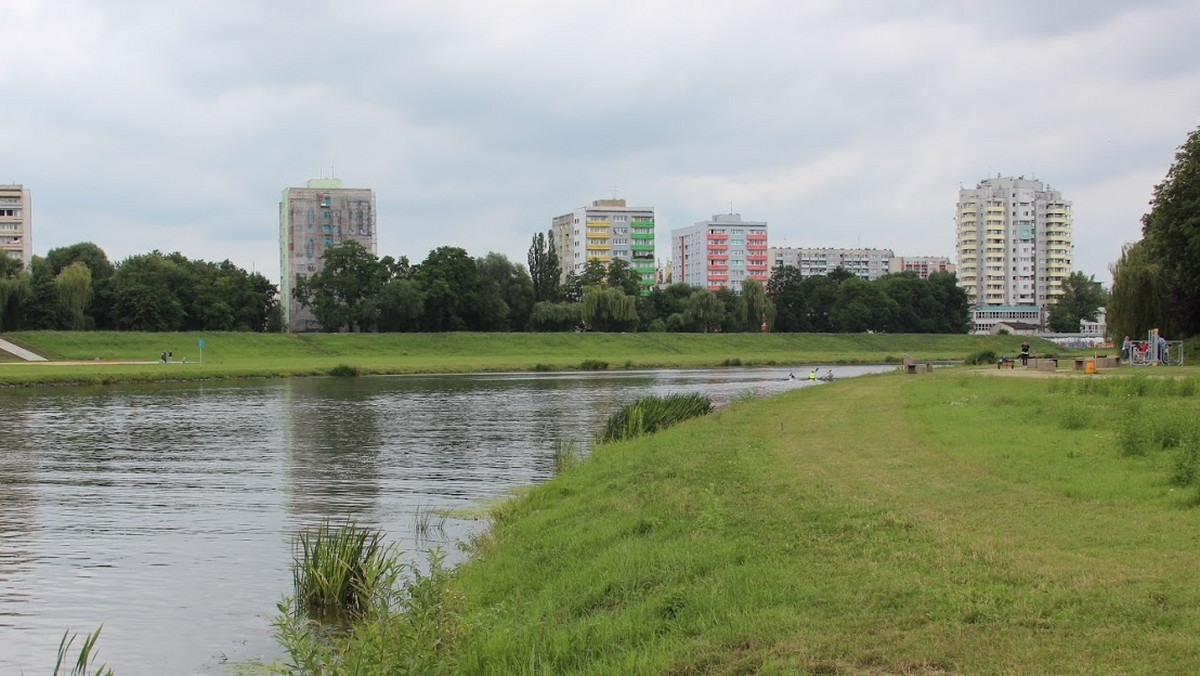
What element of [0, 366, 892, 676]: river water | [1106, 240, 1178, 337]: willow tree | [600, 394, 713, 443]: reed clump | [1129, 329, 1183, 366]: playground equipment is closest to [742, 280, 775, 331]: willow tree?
[1106, 240, 1178, 337]: willow tree

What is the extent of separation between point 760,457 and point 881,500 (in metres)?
5.85

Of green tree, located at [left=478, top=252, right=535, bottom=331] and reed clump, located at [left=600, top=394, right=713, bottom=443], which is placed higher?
green tree, located at [left=478, top=252, right=535, bottom=331]

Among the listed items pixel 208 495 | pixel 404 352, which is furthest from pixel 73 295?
pixel 208 495

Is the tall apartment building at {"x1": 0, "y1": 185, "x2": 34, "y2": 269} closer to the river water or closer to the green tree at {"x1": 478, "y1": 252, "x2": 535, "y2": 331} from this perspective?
the green tree at {"x1": 478, "y1": 252, "x2": 535, "y2": 331}

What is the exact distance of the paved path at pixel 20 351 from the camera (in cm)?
8581

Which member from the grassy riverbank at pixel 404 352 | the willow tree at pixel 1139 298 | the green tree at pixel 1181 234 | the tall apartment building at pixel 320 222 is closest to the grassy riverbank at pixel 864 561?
the green tree at pixel 1181 234

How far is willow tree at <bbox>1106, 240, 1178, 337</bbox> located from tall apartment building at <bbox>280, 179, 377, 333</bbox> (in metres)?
139

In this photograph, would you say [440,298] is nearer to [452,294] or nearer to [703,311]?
[452,294]

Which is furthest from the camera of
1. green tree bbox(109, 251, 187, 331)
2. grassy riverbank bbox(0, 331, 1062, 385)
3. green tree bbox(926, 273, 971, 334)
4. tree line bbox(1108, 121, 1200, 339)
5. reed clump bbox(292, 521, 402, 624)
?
green tree bbox(926, 273, 971, 334)

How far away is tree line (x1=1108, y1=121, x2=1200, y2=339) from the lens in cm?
4697

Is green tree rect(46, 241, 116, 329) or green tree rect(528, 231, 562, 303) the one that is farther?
green tree rect(528, 231, 562, 303)

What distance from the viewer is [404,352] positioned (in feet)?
353

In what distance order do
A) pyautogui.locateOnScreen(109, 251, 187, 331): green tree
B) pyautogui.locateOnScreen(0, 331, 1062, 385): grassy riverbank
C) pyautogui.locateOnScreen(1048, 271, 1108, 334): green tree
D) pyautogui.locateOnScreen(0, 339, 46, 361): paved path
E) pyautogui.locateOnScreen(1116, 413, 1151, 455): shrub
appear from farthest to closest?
pyautogui.locateOnScreen(1048, 271, 1108, 334): green tree, pyautogui.locateOnScreen(109, 251, 187, 331): green tree, pyautogui.locateOnScreen(0, 339, 46, 361): paved path, pyautogui.locateOnScreen(0, 331, 1062, 385): grassy riverbank, pyautogui.locateOnScreen(1116, 413, 1151, 455): shrub

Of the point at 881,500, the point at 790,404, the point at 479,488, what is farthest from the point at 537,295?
the point at 881,500
